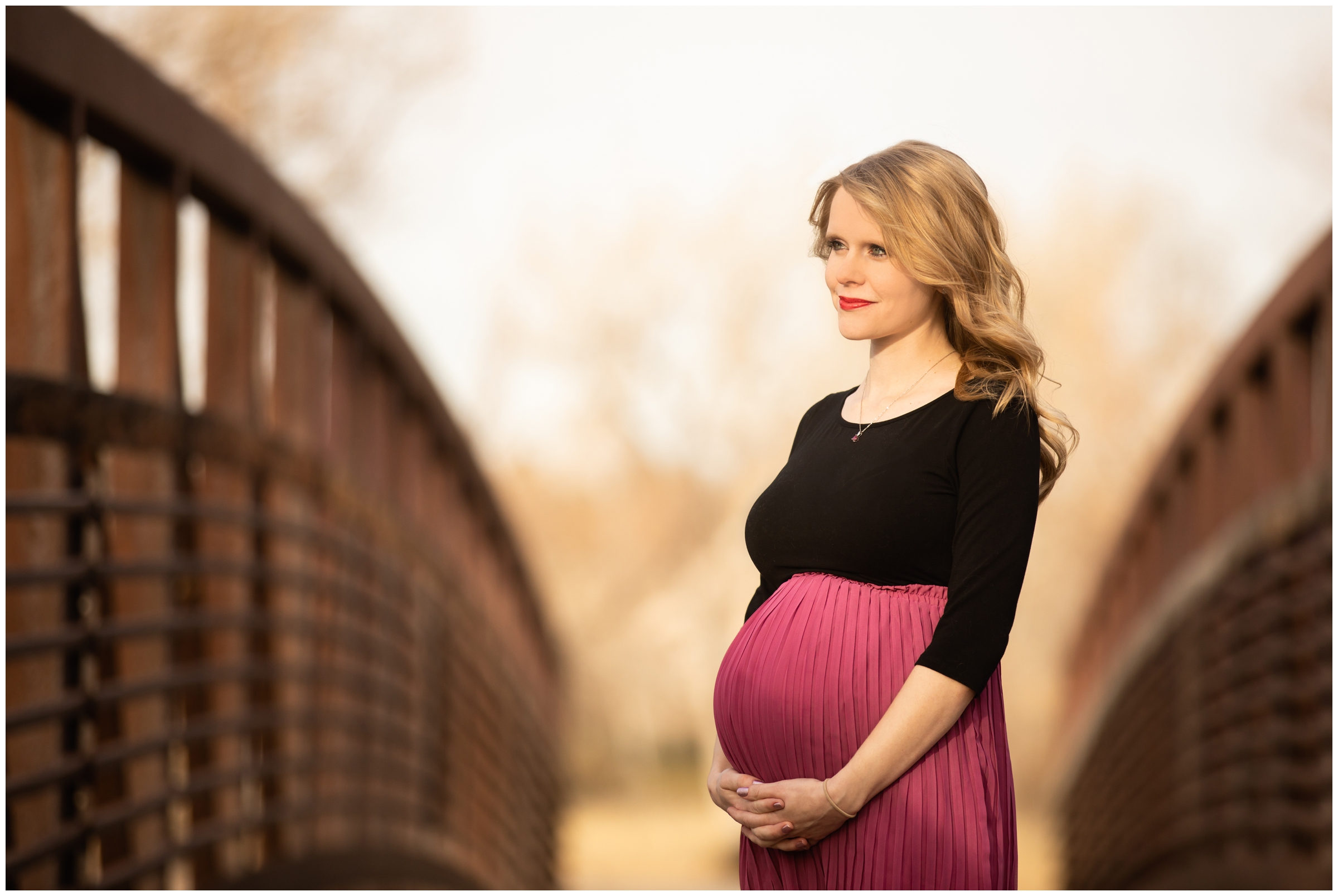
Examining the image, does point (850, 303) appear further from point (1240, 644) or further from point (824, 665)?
point (1240, 644)

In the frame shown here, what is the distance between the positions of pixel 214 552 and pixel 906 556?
10.7 ft

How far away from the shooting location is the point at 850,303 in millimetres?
1383

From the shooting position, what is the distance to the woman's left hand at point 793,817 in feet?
4.42

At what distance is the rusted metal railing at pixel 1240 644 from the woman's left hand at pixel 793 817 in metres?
3.41

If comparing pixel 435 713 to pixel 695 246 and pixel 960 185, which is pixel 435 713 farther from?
pixel 695 246

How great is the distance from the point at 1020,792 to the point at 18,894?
1845cm

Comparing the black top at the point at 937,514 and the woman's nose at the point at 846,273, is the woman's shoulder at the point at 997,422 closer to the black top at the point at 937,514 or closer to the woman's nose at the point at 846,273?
the black top at the point at 937,514

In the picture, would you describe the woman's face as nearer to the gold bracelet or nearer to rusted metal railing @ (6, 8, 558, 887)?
the gold bracelet

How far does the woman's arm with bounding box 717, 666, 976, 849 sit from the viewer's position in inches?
51.5

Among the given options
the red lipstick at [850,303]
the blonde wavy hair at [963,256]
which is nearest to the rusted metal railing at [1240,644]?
the blonde wavy hair at [963,256]

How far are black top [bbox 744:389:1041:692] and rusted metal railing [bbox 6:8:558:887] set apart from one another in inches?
71.6

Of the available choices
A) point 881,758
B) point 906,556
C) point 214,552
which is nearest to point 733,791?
point 881,758

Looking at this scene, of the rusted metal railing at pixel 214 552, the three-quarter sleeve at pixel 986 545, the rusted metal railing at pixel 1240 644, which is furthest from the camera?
the rusted metal railing at pixel 1240 644

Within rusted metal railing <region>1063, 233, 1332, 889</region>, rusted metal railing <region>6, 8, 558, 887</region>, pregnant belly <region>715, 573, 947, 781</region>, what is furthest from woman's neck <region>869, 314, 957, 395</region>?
rusted metal railing <region>1063, 233, 1332, 889</region>
